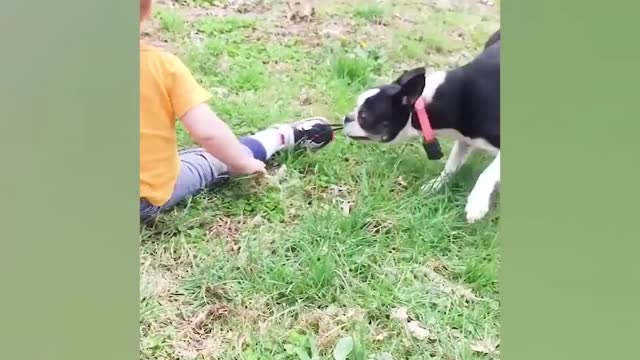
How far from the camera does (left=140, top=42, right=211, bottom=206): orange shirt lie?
120 cm

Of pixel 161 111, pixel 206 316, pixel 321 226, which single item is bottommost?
pixel 206 316

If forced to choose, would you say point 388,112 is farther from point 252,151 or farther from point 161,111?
point 161,111

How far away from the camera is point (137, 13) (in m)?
1.20

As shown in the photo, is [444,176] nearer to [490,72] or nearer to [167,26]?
[490,72]

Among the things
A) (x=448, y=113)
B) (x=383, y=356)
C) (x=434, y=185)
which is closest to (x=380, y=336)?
(x=383, y=356)

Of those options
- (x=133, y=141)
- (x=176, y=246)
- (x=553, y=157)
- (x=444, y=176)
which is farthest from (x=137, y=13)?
(x=553, y=157)

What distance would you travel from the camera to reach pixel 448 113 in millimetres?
1253

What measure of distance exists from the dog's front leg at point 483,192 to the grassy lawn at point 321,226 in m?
0.01

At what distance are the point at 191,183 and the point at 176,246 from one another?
0.32ft

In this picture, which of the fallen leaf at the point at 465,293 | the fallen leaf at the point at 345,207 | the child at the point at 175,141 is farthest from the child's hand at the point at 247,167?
the fallen leaf at the point at 465,293

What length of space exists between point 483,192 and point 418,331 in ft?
0.74

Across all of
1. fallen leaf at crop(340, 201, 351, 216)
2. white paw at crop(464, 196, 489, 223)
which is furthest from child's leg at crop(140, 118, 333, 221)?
white paw at crop(464, 196, 489, 223)

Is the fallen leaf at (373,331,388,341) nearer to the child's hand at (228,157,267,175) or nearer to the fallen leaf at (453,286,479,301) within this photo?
the fallen leaf at (453,286,479,301)

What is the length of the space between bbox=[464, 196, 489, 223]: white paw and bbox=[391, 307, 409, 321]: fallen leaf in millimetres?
166
